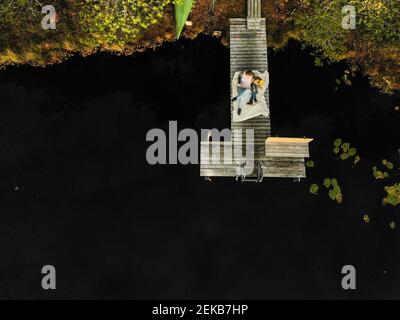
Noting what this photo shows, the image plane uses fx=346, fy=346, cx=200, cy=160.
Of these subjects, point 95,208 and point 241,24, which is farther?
point 241,24

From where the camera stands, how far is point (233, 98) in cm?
1229

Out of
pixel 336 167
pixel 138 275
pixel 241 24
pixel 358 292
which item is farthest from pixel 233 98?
pixel 358 292

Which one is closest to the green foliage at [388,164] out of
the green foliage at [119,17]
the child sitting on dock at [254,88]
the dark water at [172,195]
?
the dark water at [172,195]

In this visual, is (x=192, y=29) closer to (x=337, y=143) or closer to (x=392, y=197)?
(x=337, y=143)

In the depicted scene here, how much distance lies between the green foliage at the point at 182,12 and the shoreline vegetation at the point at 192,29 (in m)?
0.03

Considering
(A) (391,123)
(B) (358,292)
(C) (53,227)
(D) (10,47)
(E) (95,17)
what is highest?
(E) (95,17)

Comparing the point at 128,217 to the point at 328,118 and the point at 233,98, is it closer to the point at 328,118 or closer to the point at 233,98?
the point at 233,98

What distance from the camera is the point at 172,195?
12141mm

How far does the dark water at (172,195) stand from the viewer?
459 inches

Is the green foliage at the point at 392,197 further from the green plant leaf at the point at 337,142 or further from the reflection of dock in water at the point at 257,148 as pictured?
the reflection of dock in water at the point at 257,148

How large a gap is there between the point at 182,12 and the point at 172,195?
21.3 feet

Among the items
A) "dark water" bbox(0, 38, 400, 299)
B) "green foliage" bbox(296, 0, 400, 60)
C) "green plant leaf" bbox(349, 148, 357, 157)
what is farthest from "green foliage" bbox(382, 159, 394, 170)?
"green foliage" bbox(296, 0, 400, 60)

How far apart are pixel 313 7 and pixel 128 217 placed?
10.2 meters

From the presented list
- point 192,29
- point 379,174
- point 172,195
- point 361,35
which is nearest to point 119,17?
point 192,29
